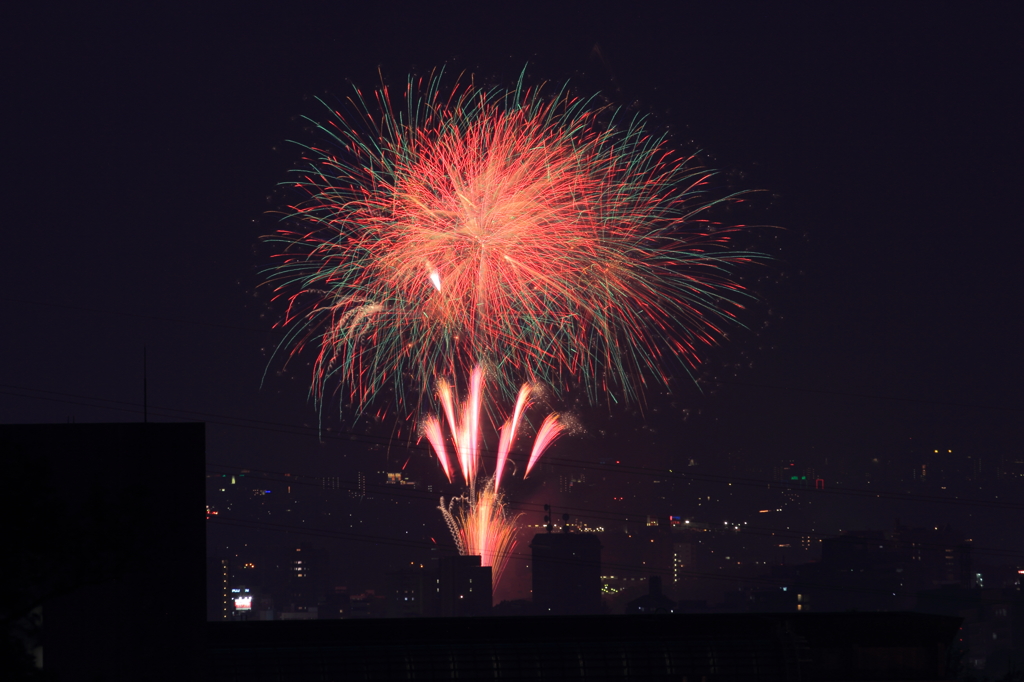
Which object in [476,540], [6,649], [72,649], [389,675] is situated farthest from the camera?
[476,540]

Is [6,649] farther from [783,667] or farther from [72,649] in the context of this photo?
[783,667]

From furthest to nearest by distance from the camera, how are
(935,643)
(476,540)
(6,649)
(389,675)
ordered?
(476,540) → (935,643) → (389,675) → (6,649)

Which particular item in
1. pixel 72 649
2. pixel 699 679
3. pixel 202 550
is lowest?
pixel 699 679

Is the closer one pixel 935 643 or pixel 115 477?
pixel 115 477

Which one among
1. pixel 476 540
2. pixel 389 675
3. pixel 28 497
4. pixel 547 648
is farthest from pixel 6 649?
pixel 476 540

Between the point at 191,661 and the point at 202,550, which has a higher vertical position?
the point at 202,550

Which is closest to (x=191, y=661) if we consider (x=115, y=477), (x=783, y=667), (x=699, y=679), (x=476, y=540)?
(x=115, y=477)

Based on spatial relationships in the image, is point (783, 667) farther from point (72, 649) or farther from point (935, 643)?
point (72, 649)

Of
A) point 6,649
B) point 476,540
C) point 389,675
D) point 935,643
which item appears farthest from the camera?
point 476,540

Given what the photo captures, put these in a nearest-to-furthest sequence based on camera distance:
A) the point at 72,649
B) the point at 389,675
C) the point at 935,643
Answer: the point at 72,649 < the point at 389,675 < the point at 935,643
